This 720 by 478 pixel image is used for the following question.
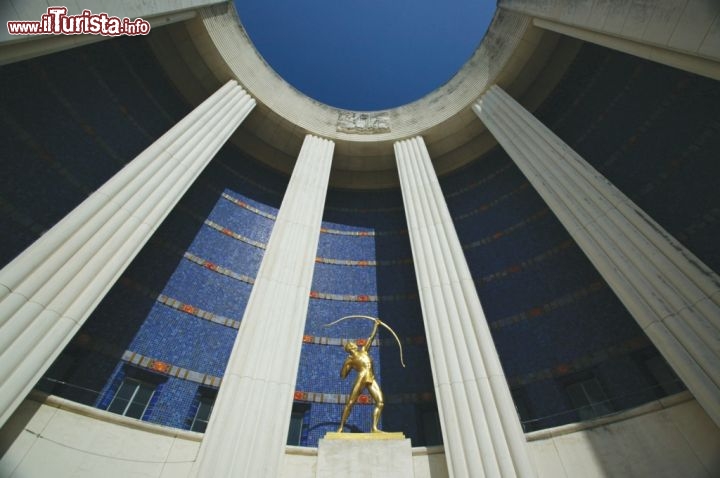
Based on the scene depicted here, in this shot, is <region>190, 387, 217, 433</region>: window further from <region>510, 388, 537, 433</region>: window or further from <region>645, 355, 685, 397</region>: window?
<region>645, 355, 685, 397</region>: window

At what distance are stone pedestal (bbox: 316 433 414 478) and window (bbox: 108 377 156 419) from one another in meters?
3.48

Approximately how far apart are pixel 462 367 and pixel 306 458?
294cm

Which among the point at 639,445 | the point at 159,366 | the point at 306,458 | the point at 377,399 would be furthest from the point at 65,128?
the point at 639,445

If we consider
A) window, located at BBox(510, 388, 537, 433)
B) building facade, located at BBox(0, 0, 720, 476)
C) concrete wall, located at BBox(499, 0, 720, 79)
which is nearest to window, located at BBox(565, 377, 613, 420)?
building facade, located at BBox(0, 0, 720, 476)

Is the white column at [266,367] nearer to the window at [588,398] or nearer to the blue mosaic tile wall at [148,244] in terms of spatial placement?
the blue mosaic tile wall at [148,244]

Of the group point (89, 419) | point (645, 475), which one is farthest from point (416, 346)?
point (89, 419)

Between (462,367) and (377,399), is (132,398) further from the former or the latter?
(462,367)

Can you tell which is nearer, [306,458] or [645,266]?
[645,266]

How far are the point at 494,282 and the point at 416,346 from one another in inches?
104

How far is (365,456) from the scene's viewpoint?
545 cm

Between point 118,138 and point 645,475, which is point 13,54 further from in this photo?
point 645,475

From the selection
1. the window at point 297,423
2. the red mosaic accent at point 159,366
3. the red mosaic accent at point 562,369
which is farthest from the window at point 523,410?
the red mosaic accent at point 159,366

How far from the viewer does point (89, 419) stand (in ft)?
17.5

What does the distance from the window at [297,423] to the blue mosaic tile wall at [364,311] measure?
0.13 metres
